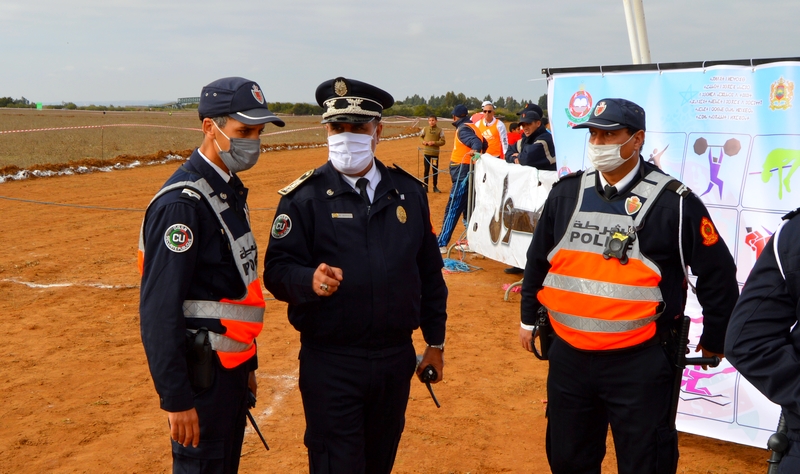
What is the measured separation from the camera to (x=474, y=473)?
186 inches

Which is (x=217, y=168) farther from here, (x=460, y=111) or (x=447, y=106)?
(x=447, y=106)

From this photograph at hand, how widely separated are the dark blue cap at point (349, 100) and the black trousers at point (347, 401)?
1.12 meters

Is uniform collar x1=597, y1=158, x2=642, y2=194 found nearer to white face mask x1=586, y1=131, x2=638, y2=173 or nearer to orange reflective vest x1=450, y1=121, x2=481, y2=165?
white face mask x1=586, y1=131, x2=638, y2=173

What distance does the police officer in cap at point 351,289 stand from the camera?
3191 mm

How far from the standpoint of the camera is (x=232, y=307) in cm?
299

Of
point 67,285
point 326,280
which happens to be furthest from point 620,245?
point 67,285

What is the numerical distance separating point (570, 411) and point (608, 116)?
4.99ft

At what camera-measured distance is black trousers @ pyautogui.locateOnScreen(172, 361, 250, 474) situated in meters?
2.92

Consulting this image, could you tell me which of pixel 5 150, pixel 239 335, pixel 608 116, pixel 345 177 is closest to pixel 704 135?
pixel 608 116

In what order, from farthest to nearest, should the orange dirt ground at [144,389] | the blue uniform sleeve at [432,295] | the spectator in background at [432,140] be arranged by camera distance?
the spectator in background at [432,140]
the orange dirt ground at [144,389]
the blue uniform sleeve at [432,295]

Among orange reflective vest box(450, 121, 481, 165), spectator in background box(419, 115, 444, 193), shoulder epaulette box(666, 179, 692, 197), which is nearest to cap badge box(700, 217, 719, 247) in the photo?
shoulder epaulette box(666, 179, 692, 197)

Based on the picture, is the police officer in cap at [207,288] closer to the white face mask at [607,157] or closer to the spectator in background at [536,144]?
the white face mask at [607,157]

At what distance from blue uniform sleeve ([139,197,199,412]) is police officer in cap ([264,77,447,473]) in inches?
19.8

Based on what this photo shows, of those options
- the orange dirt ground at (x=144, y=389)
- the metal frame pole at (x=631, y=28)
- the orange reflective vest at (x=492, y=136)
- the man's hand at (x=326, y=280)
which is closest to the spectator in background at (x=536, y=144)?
the orange dirt ground at (x=144, y=389)
